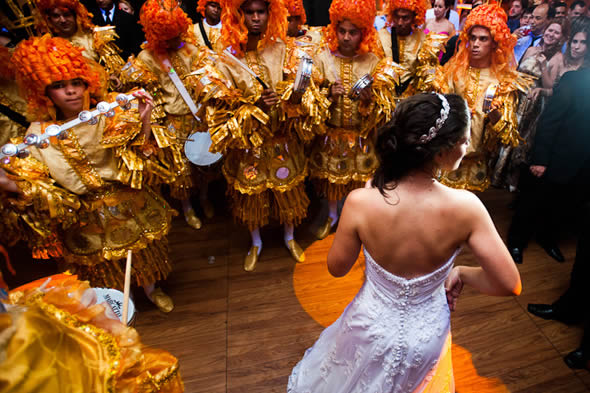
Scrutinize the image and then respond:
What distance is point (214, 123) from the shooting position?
2383 mm

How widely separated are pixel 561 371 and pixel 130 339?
8.78ft

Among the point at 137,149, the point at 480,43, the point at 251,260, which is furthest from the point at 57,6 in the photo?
the point at 480,43

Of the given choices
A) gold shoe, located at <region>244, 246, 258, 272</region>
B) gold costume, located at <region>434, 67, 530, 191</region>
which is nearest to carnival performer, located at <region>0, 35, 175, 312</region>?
gold shoe, located at <region>244, 246, 258, 272</region>

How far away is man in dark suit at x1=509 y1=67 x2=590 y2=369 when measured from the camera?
7.78ft

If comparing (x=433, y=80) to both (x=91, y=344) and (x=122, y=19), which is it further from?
(x=122, y=19)

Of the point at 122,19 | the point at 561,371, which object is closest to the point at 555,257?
the point at 561,371

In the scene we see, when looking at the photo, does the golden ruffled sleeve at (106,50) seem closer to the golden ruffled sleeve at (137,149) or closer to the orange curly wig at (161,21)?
the orange curly wig at (161,21)

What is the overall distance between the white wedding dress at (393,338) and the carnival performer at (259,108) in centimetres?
139

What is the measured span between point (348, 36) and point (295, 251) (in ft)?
6.09

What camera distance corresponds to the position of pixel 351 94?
253cm

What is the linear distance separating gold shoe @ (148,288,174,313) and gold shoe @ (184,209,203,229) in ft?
3.22

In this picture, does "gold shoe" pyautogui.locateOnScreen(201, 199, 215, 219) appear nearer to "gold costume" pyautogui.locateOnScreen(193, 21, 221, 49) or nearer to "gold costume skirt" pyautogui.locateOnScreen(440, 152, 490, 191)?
"gold costume" pyautogui.locateOnScreen(193, 21, 221, 49)

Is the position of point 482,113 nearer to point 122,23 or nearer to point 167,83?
point 167,83

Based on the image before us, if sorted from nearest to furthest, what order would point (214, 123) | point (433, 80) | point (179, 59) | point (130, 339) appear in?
point (130, 339)
point (214, 123)
point (433, 80)
point (179, 59)
